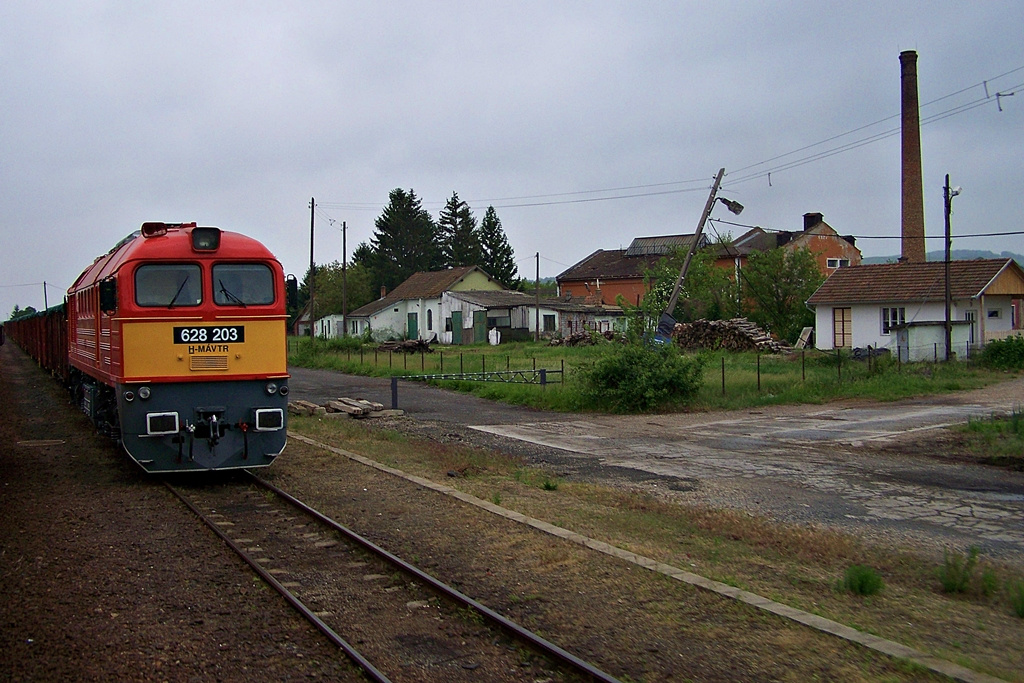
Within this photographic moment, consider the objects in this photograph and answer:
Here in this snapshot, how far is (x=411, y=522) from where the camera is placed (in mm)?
9539

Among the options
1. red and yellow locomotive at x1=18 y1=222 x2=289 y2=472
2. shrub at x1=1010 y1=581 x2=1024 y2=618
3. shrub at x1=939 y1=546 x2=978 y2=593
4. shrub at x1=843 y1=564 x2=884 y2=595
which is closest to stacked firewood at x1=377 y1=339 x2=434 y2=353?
red and yellow locomotive at x1=18 y1=222 x2=289 y2=472

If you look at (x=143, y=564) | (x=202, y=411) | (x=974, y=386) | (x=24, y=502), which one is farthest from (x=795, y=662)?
(x=974, y=386)

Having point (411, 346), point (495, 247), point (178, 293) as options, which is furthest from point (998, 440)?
point (495, 247)

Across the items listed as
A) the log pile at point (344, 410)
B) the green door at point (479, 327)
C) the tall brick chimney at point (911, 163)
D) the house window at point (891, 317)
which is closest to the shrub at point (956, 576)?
the log pile at point (344, 410)

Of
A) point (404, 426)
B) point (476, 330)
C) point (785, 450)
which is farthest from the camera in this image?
point (476, 330)

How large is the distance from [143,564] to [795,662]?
18.5 feet

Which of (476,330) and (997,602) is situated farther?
(476,330)

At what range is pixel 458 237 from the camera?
93.1 metres

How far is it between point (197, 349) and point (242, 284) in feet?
3.50

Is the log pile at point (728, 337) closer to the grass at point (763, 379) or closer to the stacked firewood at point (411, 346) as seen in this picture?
the grass at point (763, 379)

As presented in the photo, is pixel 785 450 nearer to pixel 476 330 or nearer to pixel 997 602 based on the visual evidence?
pixel 997 602

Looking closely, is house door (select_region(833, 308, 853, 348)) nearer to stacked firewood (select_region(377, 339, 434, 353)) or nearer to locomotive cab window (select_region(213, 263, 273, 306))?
stacked firewood (select_region(377, 339, 434, 353))

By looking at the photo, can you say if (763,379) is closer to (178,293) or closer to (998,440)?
(998,440)

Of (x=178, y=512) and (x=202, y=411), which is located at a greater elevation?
(x=202, y=411)
